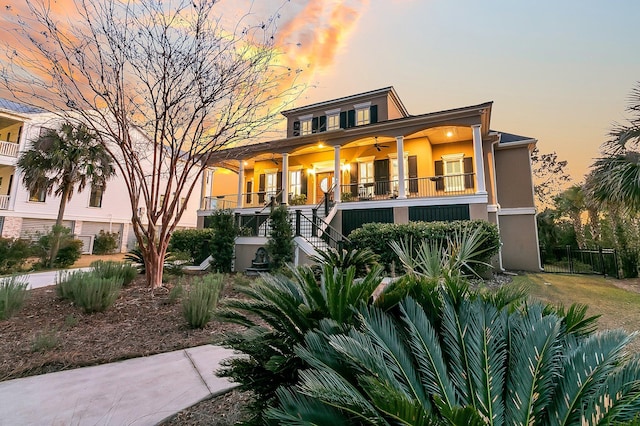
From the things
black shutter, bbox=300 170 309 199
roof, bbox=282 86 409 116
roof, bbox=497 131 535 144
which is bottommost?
black shutter, bbox=300 170 309 199

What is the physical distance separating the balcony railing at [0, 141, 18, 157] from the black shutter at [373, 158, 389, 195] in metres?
22.9

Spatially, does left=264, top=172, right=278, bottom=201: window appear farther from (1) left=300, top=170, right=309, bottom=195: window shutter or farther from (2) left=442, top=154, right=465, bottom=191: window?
(2) left=442, top=154, right=465, bottom=191: window

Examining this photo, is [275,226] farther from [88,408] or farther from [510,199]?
[510,199]

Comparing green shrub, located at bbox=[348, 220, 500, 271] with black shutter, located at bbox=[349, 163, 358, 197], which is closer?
green shrub, located at bbox=[348, 220, 500, 271]

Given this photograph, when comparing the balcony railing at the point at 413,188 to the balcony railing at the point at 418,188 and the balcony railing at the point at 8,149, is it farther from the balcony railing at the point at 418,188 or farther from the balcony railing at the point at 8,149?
the balcony railing at the point at 8,149

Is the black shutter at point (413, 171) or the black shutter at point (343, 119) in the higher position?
the black shutter at point (343, 119)

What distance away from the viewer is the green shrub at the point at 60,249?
14.1 m

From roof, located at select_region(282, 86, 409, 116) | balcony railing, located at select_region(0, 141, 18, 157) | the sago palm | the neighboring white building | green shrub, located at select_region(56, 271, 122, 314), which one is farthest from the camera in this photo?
balcony railing, located at select_region(0, 141, 18, 157)

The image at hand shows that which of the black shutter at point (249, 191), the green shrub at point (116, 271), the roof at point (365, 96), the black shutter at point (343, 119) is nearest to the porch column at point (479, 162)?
the roof at point (365, 96)

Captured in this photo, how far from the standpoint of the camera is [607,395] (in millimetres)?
1226

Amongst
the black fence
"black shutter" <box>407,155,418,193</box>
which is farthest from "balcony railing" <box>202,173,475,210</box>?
the black fence

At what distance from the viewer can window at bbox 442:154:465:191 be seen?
15.1 meters

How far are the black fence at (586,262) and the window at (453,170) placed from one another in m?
5.56

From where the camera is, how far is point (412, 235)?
10016 mm
